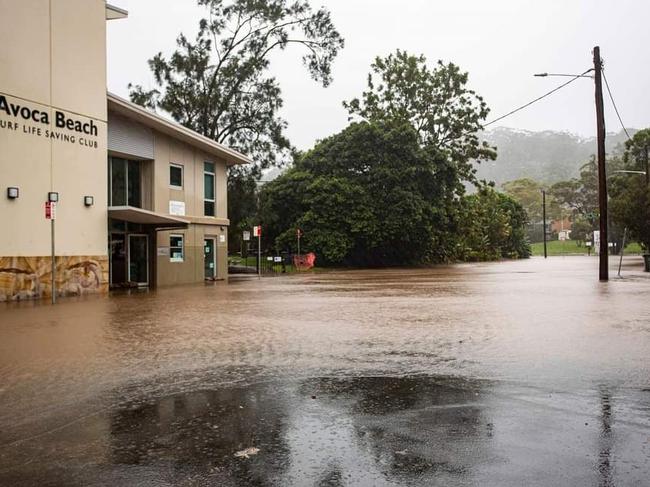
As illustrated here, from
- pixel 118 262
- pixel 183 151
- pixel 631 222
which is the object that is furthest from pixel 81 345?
pixel 631 222

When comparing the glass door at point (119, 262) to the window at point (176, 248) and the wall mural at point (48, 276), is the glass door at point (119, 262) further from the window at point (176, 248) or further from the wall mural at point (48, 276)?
the window at point (176, 248)

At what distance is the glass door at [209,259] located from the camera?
30.0 m

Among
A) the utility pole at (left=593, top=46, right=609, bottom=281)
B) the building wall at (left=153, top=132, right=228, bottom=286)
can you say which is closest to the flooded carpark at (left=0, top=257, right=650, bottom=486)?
the utility pole at (left=593, top=46, right=609, bottom=281)

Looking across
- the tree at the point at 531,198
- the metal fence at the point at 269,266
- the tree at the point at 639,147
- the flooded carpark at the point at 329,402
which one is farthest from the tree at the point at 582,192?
the flooded carpark at the point at 329,402

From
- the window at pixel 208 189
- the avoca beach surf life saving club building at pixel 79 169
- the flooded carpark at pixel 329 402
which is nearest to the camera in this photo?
the flooded carpark at pixel 329 402

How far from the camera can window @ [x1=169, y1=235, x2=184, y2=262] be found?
2734cm

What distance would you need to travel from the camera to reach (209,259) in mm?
30297

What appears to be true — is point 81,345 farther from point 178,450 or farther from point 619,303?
point 619,303

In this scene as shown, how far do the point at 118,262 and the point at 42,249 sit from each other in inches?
207

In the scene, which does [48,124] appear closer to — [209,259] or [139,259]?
[139,259]

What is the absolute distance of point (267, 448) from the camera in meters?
4.49

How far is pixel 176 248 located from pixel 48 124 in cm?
893

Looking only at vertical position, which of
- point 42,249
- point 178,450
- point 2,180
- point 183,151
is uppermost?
point 183,151

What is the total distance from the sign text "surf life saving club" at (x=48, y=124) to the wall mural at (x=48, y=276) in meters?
3.95
